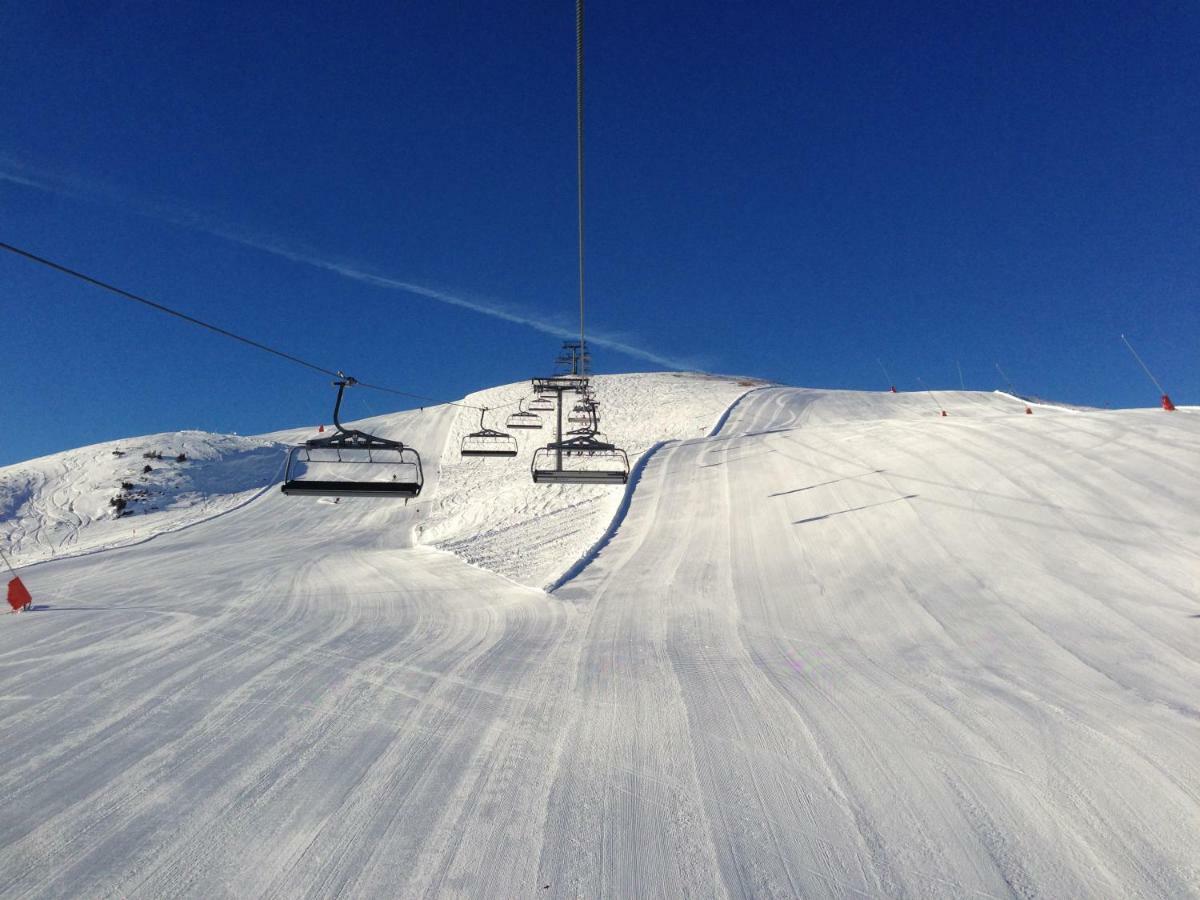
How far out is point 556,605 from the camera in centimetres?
1127

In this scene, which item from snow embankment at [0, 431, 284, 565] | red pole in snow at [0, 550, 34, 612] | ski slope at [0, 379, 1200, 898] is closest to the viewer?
ski slope at [0, 379, 1200, 898]

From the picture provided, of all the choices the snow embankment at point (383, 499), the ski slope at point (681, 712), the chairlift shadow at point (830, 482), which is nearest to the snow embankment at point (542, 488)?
the snow embankment at point (383, 499)

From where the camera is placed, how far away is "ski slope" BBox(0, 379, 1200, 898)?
12.4 feet

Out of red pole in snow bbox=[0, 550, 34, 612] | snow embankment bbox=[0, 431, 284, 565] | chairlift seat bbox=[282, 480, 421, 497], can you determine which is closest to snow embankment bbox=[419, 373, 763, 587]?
chairlift seat bbox=[282, 480, 421, 497]

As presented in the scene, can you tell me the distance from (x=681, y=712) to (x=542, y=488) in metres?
18.6

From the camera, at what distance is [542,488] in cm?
2436

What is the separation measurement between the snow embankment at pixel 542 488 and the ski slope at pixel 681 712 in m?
1.39

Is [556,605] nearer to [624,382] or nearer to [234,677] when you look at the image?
[234,677]

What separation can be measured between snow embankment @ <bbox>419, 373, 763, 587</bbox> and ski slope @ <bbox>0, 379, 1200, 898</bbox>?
1.39m

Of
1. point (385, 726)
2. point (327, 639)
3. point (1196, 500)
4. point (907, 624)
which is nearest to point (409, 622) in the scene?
point (327, 639)

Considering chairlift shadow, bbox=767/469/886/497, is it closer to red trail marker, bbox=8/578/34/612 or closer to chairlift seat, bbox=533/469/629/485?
chairlift seat, bbox=533/469/629/485

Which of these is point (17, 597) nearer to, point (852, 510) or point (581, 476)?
point (581, 476)

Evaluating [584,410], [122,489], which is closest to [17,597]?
[584,410]

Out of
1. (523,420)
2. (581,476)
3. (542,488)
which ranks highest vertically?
(523,420)
